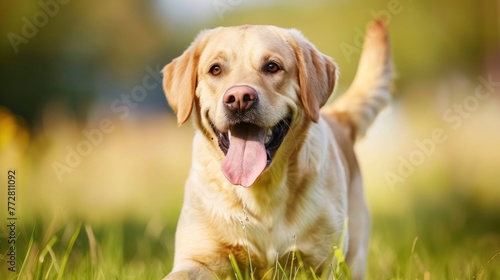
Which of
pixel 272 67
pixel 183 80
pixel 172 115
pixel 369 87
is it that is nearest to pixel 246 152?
pixel 272 67

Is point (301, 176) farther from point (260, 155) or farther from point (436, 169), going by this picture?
point (436, 169)

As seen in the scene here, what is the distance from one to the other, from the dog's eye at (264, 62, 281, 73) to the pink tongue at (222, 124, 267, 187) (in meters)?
0.29

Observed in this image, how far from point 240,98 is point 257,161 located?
12.8 inches

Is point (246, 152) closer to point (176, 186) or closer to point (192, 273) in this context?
point (192, 273)

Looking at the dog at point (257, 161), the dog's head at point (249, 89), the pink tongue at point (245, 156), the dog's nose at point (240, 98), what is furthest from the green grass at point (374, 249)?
the dog's nose at point (240, 98)

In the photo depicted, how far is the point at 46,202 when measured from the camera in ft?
16.7

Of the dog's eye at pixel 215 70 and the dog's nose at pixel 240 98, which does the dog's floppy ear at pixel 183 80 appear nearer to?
the dog's eye at pixel 215 70

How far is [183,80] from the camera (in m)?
3.46

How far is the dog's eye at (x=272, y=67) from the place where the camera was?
10.8 feet

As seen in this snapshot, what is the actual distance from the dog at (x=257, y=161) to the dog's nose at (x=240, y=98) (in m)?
0.09

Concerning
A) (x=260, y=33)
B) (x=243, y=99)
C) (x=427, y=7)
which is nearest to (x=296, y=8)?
(x=427, y=7)

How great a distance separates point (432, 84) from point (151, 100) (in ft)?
9.25

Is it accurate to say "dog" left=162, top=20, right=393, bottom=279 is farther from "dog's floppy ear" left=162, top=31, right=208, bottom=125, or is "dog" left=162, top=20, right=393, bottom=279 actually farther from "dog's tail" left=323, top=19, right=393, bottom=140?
"dog's tail" left=323, top=19, right=393, bottom=140

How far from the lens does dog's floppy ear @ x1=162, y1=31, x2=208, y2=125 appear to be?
3.39 metres
